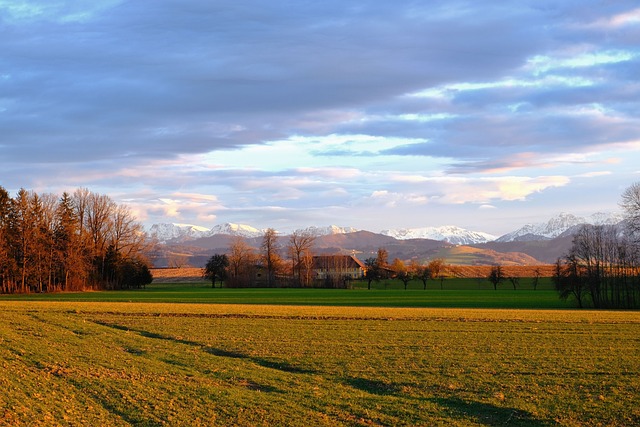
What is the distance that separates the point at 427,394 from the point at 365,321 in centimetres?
2502

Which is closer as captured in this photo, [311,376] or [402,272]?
[311,376]

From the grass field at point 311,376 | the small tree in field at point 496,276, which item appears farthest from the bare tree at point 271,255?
the grass field at point 311,376

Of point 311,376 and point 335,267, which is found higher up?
point 311,376

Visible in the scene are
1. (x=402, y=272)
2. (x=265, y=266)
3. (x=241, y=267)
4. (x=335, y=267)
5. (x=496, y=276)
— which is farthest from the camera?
(x=335, y=267)

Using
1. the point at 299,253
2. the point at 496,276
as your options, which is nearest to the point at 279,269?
the point at 299,253

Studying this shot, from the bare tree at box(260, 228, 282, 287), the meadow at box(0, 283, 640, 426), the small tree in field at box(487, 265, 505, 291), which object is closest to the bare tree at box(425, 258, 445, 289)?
the small tree in field at box(487, 265, 505, 291)

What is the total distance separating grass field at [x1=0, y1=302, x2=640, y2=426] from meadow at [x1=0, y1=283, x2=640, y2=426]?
0.17 feet

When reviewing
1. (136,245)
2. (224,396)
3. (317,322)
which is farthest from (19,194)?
(224,396)

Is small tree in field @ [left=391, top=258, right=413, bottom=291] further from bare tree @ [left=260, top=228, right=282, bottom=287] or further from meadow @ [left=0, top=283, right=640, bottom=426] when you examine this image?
meadow @ [left=0, top=283, right=640, bottom=426]

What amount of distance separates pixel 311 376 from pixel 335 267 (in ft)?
453

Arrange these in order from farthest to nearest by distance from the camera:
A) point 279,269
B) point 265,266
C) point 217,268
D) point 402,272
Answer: point 402,272
point 279,269
point 265,266
point 217,268

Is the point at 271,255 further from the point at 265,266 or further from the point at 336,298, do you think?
the point at 336,298

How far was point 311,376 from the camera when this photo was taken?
63.8 ft

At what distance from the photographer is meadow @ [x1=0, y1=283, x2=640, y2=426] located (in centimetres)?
1413
